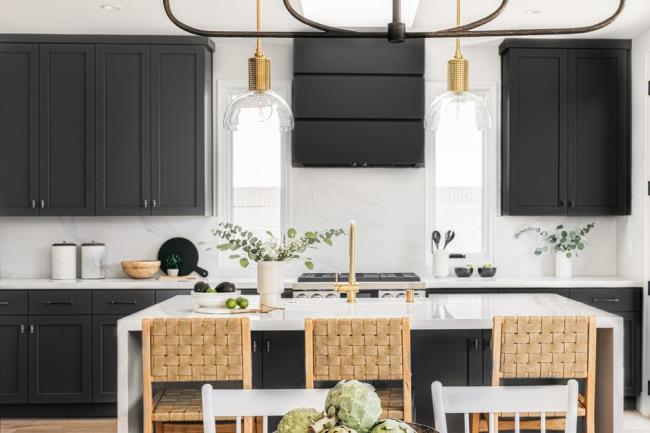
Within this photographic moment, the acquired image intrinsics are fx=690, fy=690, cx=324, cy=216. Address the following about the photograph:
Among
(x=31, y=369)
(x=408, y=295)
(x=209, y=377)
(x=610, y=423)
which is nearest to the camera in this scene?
(x=209, y=377)

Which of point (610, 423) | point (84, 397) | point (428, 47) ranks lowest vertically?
point (84, 397)

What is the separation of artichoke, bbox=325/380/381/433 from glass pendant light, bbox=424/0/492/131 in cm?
159

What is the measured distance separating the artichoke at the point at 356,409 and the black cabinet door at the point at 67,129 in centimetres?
431

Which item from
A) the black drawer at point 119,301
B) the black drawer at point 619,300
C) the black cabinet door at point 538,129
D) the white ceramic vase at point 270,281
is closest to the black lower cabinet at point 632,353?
the black drawer at point 619,300

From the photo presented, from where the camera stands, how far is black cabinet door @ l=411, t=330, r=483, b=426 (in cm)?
332

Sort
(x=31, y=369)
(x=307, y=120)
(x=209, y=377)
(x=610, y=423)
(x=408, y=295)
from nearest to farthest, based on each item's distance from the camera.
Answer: (x=209, y=377) → (x=610, y=423) → (x=408, y=295) → (x=31, y=369) → (x=307, y=120)

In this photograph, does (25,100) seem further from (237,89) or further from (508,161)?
(508,161)

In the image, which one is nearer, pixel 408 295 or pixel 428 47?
pixel 408 295

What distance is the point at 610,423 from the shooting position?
2980 millimetres

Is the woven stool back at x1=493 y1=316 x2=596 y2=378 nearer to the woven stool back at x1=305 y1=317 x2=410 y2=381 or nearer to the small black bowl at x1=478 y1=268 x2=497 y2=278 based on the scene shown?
the woven stool back at x1=305 y1=317 x2=410 y2=381

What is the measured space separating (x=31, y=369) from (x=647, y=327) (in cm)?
426

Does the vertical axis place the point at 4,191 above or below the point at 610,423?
above

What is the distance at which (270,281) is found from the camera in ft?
10.9

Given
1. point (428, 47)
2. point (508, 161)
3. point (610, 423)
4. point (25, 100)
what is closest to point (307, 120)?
point (428, 47)
